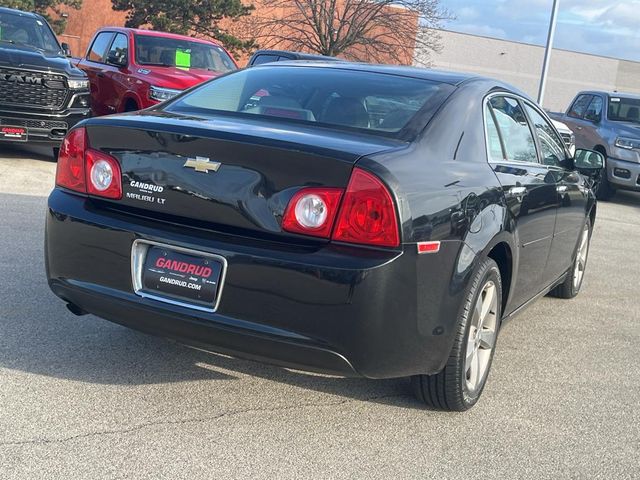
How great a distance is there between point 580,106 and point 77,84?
9.86 metres

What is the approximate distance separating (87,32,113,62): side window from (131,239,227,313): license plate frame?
10.8m

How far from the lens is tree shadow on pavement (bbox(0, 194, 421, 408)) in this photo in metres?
4.10

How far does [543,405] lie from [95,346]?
2.36 m

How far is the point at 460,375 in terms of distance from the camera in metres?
3.85

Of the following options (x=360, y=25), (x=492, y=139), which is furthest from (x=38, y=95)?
(x=360, y=25)

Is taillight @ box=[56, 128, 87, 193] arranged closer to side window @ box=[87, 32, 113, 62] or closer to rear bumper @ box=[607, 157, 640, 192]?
side window @ box=[87, 32, 113, 62]

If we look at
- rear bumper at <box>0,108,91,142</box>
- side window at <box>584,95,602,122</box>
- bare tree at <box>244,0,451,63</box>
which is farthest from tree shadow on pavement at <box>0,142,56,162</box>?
bare tree at <box>244,0,451,63</box>

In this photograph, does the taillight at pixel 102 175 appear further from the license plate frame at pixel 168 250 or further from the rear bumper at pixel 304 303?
the license plate frame at pixel 168 250

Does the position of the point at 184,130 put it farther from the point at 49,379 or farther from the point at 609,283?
the point at 609,283

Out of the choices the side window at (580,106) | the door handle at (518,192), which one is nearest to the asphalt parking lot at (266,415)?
the door handle at (518,192)

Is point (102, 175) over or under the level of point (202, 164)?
under

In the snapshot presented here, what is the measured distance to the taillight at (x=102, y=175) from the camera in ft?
12.3

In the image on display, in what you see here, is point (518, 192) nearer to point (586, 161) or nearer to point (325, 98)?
point (325, 98)

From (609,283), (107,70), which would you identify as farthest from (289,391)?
(107,70)
